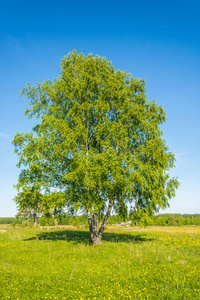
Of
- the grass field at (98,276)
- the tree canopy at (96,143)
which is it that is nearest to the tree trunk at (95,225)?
the tree canopy at (96,143)

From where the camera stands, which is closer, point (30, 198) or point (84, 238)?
point (30, 198)

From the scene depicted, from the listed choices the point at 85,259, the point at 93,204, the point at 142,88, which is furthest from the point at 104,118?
the point at 85,259

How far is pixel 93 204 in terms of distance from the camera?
16.2 metres

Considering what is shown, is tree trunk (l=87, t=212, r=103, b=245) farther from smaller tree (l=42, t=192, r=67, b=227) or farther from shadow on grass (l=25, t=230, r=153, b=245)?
smaller tree (l=42, t=192, r=67, b=227)

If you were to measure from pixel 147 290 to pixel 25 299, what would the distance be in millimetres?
4578

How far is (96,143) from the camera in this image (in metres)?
21.3

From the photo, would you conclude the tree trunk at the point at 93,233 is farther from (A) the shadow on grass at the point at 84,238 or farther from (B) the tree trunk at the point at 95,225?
(A) the shadow on grass at the point at 84,238

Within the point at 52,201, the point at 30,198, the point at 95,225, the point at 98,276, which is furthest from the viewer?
the point at 95,225

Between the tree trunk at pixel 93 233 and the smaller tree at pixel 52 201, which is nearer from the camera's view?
the smaller tree at pixel 52 201

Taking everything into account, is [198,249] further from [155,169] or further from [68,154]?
[68,154]

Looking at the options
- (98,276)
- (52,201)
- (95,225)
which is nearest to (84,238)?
(95,225)

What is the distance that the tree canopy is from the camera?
17281mm

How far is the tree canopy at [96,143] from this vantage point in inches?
680

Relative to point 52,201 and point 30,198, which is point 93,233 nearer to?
point 52,201
